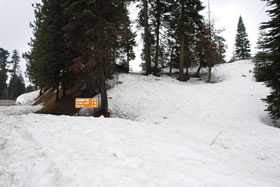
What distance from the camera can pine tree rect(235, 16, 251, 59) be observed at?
39.7 metres

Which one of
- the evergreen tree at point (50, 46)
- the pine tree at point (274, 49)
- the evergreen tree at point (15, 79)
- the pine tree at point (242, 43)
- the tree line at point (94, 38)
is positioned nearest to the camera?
the pine tree at point (274, 49)

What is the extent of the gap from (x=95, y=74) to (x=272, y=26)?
11319 mm

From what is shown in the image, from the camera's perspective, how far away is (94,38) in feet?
29.8

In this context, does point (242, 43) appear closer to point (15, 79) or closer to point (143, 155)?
point (143, 155)

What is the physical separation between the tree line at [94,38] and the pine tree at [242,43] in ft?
99.6

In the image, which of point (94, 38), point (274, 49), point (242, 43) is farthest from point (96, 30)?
point (242, 43)

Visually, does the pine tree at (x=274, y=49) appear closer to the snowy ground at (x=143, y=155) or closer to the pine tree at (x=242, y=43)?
the snowy ground at (x=143, y=155)

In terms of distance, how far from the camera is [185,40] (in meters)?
18.3

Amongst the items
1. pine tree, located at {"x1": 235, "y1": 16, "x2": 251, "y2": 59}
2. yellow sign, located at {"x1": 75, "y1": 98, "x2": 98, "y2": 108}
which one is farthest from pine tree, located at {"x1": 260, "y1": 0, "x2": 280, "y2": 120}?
pine tree, located at {"x1": 235, "y1": 16, "x2": 251, "y2": 59}

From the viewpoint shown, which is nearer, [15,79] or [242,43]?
[242,43]

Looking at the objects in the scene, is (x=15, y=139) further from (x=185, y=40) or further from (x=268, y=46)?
(x=185, y=40)

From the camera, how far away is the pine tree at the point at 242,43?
39.7m

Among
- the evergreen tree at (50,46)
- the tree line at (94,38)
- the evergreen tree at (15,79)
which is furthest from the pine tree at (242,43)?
the evergreen tree at (15,79)

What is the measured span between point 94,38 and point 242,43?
47.1 metres
